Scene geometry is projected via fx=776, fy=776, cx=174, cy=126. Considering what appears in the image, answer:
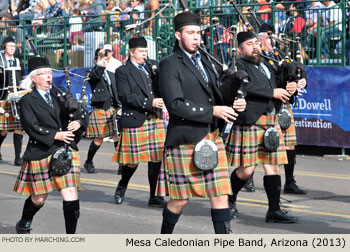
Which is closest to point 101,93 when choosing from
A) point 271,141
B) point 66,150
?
point 271,141

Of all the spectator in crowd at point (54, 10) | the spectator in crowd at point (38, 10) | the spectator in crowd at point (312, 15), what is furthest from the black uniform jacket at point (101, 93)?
the spectator in crowd at point (38, 10)

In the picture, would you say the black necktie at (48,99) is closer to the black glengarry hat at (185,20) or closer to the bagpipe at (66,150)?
the bagpipe at (66,150)

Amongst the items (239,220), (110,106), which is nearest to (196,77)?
(239,220)

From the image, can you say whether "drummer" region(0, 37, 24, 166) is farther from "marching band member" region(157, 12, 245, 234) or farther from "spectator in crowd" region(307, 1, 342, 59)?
"marching band member" region(157, 12, 245, 234)

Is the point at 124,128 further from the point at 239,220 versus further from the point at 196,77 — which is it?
the point at 196,77

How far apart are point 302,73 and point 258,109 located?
0.81 metres

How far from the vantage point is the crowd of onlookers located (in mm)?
13234

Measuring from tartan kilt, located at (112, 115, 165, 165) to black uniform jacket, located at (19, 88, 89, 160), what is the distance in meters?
2.37

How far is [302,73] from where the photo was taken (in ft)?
26.0

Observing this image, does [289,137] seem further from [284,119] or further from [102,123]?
[102,123]

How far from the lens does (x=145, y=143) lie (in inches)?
348

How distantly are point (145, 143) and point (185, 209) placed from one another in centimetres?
95

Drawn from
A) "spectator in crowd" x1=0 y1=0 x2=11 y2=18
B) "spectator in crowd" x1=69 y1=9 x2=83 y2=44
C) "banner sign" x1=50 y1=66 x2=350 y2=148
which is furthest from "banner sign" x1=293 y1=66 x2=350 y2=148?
"spectator in crowd" x1=0 y1=0 x2=11 y2=18

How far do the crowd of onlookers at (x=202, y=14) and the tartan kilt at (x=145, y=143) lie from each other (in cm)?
179
